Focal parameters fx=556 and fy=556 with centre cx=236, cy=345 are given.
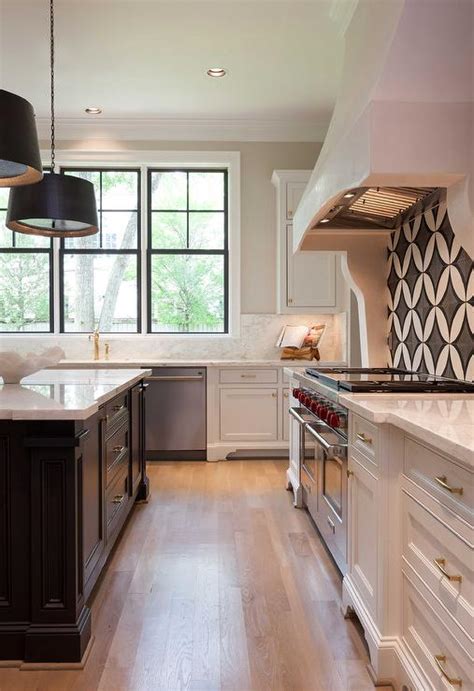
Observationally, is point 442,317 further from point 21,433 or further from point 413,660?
point 21,433

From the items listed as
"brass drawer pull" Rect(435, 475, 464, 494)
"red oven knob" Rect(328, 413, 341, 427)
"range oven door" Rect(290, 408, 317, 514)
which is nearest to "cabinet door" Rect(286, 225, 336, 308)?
"range oven door" Rect(290, 408, 317, 514)

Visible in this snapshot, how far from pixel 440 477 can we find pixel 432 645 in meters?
0.48

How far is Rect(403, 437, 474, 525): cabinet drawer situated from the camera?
4.29ft

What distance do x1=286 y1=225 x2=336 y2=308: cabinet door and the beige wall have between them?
0.88 ft

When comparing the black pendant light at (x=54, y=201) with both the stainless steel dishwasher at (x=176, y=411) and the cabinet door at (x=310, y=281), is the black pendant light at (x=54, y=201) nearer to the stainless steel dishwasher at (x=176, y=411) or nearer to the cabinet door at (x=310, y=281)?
the stainless steel dishwasher at (x=176, y=411)

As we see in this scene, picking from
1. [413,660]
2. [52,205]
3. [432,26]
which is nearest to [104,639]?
[413,660]

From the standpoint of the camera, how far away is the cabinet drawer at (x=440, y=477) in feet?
4.29

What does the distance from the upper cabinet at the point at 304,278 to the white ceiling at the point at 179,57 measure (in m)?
0.89

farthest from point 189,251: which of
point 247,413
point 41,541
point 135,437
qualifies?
point 41,541

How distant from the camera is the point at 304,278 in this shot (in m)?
5.42

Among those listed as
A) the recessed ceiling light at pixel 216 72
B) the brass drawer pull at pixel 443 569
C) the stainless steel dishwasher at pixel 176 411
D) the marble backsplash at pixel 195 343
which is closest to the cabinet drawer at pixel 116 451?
the brass drawer pull at pixel 443 569

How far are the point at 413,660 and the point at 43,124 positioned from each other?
213 inches

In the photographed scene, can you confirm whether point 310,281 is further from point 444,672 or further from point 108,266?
point 444,672

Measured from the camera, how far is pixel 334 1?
3414 millimetres
